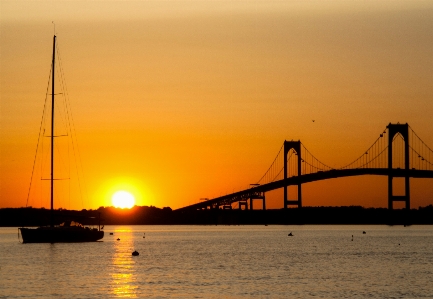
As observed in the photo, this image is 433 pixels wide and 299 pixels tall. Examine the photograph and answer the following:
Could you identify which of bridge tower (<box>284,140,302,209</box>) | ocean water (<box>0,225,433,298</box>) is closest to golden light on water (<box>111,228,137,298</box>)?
ocean water (<box>0,225,433,298</box>)

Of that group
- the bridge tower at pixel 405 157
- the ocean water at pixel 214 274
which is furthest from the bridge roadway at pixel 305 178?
the ocean water at pixel 214 274

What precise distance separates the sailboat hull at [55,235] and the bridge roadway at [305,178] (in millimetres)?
48443

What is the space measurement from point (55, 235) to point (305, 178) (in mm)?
57447

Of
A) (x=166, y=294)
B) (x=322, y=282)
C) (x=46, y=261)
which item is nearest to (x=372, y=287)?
(x=322, y=282)

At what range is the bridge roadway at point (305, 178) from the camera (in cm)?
10644

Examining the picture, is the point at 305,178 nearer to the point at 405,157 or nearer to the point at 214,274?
the point at 405,157

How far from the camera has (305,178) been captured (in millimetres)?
114750

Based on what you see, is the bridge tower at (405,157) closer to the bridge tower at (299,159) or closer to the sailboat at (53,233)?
the bridge tower at (299,159)

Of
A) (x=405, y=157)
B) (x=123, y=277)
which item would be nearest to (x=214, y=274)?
(x=123, y=277)

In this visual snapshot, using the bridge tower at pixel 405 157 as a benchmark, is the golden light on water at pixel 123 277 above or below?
below

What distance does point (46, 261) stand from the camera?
4950 cm

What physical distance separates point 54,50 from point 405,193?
58.8 meters

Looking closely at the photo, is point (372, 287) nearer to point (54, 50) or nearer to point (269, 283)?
point (269, 283)

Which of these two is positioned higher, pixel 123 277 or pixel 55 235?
pixel 55 235
